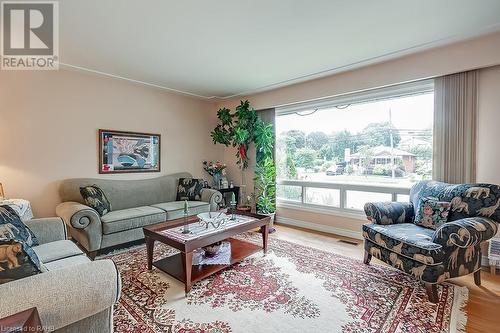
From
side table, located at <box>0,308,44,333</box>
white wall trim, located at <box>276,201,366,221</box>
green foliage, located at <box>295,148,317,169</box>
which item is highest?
green foliage, located at <box>295,148,317,169</box>

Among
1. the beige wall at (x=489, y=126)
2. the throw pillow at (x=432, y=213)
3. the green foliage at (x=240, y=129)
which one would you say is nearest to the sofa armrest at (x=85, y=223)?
the green foliage at (x=240, y=129)

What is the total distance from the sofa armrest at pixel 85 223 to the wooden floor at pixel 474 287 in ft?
7.96

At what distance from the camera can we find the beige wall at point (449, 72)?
266cm

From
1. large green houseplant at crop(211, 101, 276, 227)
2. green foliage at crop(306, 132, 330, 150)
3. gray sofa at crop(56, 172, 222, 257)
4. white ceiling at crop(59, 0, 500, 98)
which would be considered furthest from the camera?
large green houseplant at crop(211, 101, 276, 227)

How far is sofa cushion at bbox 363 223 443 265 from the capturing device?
2.04 m

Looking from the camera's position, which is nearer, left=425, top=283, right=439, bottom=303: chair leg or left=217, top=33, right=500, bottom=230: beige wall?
left=425, top=283, right=439, bottom=303: chair leg

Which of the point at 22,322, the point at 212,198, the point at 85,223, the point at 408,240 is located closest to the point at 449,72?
the point at 408,240

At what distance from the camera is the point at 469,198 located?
240 centimetres

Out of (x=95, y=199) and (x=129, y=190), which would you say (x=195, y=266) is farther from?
(x=129, y=190)

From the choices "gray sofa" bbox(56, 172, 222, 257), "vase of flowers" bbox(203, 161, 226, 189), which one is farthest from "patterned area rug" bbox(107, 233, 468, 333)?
"vase of flowers" bbox(203, 161, 226, 189)

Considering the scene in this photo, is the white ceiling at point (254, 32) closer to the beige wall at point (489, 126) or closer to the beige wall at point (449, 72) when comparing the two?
the beige wall at point (449, 72)

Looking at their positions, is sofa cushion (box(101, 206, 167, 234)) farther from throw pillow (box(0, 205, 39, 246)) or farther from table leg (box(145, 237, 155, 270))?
throw pillow (box(0, 205, 39, 246))

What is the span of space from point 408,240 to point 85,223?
3.43 m

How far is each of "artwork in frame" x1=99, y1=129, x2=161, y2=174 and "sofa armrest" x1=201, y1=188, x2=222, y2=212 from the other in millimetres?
1030
